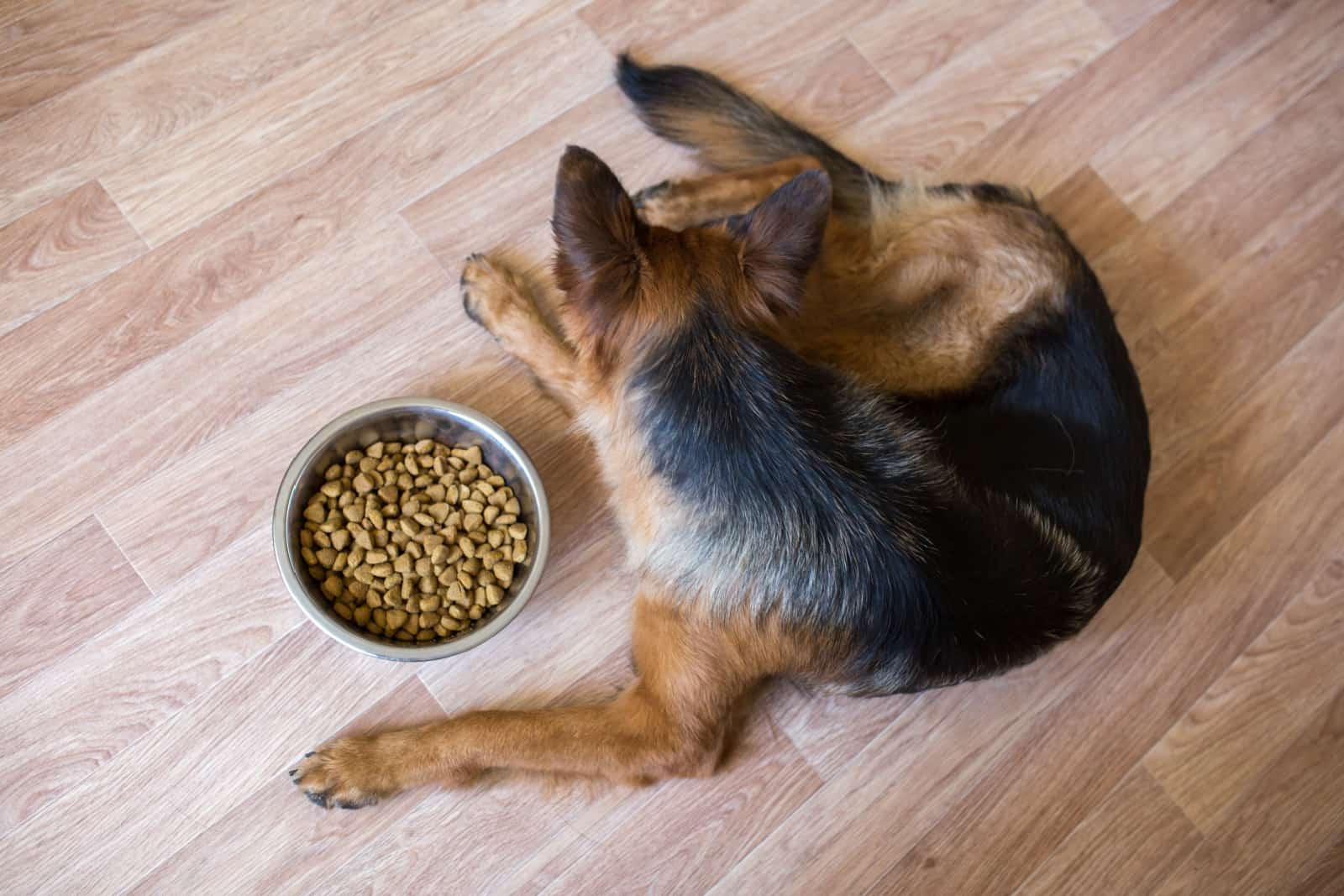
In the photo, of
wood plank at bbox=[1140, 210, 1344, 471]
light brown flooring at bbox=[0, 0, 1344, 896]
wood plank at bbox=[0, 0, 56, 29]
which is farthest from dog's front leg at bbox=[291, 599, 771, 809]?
wood plank at bbox=[0, 0, 56, 29]

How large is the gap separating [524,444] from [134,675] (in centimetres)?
116

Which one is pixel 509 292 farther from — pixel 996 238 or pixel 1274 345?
pixel 1274 345

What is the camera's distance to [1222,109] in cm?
328

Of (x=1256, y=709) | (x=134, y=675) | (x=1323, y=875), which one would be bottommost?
(x=1323, y=875)

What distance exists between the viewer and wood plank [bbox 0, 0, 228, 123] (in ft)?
9.11

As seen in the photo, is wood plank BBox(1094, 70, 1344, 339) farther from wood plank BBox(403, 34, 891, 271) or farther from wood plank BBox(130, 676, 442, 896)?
wood plank BBox(130, 676, 442, 896)

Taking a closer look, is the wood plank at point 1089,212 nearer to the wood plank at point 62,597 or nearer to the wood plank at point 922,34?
the wood plank at point 922,34

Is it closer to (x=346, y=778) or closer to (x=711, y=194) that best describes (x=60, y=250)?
(x=346, y=778)

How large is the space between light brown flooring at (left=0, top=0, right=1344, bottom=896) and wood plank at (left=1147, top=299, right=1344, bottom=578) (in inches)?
0.5

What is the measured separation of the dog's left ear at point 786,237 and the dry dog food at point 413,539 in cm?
90

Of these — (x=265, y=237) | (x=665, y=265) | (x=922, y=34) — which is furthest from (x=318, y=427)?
(x=922, y=34)

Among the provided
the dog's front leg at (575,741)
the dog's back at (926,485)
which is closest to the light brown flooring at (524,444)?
the dog's front leg at (575,741)

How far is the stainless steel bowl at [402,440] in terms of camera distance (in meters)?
2.24

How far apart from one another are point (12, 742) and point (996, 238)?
2855 millimetres
